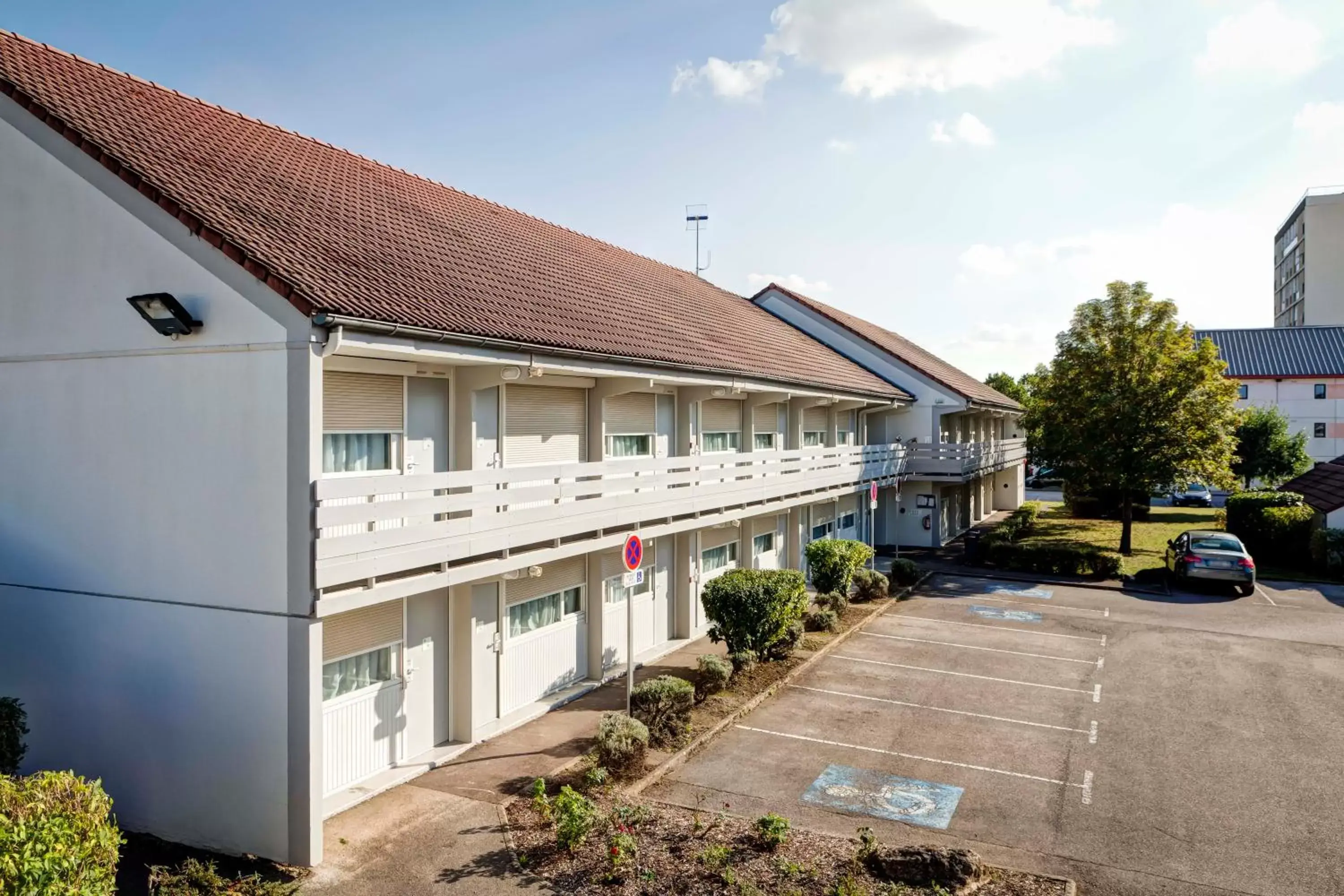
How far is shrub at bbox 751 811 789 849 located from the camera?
8.41m

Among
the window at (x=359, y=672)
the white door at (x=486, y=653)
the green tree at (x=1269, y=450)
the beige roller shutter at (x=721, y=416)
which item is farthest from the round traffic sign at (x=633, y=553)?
the green tree at (x=1269, y=450)

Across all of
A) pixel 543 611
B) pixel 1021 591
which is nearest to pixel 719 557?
pixel 543 611

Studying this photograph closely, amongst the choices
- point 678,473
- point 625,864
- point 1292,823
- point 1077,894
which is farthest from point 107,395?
point 1292,823

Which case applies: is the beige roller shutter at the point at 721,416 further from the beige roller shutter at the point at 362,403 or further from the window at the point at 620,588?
the beige roller shutter at the point at 362,403

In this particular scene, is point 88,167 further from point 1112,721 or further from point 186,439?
point 1112,721

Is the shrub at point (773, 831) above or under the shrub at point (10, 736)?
under

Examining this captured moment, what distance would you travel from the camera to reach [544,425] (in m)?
13.0

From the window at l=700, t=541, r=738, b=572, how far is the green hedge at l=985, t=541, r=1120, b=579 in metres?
10.7

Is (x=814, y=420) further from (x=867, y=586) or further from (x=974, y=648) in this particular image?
(x=974, y=648)

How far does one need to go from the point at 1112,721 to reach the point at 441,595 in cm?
995

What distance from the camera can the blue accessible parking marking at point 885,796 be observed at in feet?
31.8

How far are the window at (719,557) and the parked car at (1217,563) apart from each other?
12.6 m

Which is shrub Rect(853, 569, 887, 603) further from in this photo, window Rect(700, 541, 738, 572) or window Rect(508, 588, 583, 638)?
window Rect(508, 588, 583, 638)

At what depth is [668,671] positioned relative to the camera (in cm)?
1493
